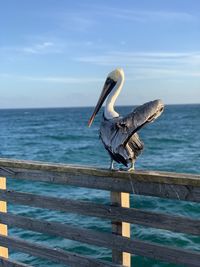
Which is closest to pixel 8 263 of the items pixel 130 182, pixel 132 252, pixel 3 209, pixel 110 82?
pixel 3 209

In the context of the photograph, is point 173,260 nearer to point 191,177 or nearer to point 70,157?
point 191,177

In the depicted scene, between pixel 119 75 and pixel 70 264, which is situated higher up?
pixel 119 75

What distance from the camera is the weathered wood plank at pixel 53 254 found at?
3.57 metres

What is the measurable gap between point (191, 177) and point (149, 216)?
1.41ft

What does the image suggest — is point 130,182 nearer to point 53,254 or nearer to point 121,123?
point 121,123

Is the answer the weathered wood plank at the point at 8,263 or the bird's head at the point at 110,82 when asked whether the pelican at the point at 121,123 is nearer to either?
the bird's head at the point at 110,82

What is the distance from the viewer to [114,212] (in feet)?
11.1

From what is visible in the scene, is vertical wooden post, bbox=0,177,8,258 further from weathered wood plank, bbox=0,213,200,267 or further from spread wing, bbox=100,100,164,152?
spread wing, bbox=100,100,164,152

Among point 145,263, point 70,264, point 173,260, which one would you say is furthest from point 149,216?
point 145,263

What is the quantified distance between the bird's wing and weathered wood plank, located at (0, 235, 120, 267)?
3.38 feet

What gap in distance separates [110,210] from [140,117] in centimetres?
74

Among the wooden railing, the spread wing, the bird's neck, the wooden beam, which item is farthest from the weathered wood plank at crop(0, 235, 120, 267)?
the bird's neck

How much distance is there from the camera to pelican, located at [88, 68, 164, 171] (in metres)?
3.21

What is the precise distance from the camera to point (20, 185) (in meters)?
14.3
